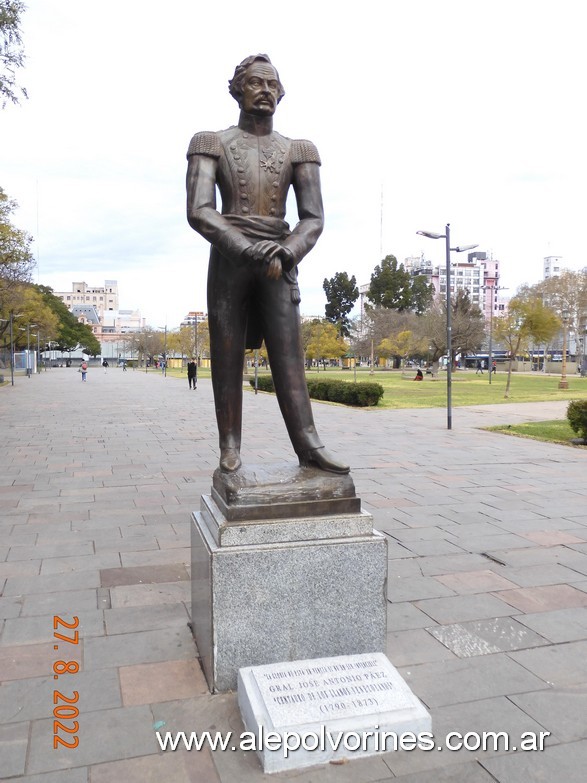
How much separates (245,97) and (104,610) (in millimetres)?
3055

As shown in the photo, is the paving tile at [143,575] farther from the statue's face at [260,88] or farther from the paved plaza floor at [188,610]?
the statue's face at [260,88]

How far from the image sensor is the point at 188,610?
3.86 meters

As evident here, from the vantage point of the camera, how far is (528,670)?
3.15 metres

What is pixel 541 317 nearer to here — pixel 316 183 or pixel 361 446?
pixel 361 446

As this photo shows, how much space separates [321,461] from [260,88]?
1.97 metres

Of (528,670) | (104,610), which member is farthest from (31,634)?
(528,670)

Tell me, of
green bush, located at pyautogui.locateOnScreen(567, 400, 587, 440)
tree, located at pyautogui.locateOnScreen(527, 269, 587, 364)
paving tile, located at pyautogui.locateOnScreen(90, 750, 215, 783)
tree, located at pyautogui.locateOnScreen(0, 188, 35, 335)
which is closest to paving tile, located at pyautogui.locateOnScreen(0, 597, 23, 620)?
paving tile, located at pyautogui.locateOnScreen(90, 750, 215, 783)

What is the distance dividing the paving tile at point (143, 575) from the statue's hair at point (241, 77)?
10.1ft

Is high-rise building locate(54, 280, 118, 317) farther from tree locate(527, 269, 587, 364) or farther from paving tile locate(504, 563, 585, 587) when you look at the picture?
paving tile locate(504, 563, 585, 587)

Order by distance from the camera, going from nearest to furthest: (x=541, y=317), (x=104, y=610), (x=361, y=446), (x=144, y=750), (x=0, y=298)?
(x=144, y=750)
(x=104, y=610)
(x=361, y=446)
(x=541, y=317)
(x=0, y=298)

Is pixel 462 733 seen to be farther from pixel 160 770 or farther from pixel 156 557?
pixel 156 557

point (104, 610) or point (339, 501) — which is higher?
point (339, 501)

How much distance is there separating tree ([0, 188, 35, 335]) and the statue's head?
2283cm

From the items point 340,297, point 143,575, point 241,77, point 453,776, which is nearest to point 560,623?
point 453,776
